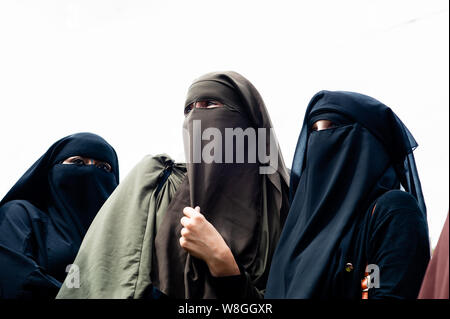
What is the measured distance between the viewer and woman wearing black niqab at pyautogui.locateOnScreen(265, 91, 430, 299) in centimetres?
204

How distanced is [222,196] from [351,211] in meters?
0.60

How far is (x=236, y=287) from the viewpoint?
2.26 meters

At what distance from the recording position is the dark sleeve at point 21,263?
2533 millimetres

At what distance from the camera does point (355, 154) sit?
2.34 meters

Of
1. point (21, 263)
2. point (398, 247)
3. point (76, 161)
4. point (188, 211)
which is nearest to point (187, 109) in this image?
point (188, 211)

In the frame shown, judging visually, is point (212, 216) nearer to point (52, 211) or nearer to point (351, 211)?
point (351, 211)

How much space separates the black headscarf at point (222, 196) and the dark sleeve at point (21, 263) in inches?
19.9

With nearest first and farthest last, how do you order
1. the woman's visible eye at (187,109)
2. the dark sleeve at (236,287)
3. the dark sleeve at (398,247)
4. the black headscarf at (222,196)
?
the dark sleeve at (398,247)
the dark sleeve at (236,287)
the black headscarf at (222,196)
the woman's visible eye at (187,109)

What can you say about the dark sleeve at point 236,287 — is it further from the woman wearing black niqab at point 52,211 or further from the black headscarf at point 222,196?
the woman wearing black niqab at point 52,211

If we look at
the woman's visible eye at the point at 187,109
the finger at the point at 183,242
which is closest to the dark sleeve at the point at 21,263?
the finger at the point at 183,242

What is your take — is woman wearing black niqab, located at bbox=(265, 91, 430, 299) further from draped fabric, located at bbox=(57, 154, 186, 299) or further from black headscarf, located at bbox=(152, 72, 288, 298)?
draped fabric, located at bbox=(57, 154, 186, 299)

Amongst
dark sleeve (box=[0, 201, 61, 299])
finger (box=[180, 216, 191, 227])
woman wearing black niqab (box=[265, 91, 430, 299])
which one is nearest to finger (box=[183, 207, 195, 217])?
finger (box=[180, 216, 191, 227])

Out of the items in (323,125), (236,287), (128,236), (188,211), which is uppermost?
(323,125)

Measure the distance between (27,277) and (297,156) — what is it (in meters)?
1.21
